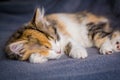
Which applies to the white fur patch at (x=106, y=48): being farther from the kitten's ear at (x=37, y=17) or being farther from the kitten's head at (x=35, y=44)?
the kitten's ear at (x=37, y=17)

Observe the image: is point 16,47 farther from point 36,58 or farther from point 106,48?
point 106,48

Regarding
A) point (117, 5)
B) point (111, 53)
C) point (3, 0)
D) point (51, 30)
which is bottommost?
point (111, 53)

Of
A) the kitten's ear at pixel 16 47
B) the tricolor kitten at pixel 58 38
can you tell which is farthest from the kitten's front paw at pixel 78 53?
the kitten's ear at pixel 16 47

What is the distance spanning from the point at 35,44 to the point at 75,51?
0.21 m

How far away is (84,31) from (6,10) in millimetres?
843

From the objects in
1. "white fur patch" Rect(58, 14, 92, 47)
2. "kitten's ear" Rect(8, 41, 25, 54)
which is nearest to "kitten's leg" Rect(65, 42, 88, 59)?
"white fur patch" Rect(58, 14, 92, 47)

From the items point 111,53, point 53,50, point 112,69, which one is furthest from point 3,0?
point 112,69

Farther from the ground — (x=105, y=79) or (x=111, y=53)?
(x=111, y=53)

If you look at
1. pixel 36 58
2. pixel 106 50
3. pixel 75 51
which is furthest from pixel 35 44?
pixel 106 50

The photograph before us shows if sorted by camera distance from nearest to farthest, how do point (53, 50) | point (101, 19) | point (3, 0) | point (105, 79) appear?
point (105, 79) → point (53, 50) → point (101, 19) → point (3, 0)

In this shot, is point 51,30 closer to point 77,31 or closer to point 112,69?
point 77,31

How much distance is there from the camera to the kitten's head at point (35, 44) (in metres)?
1.18

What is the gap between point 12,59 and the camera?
4.05 ft

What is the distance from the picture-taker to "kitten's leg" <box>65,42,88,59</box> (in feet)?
3.93
